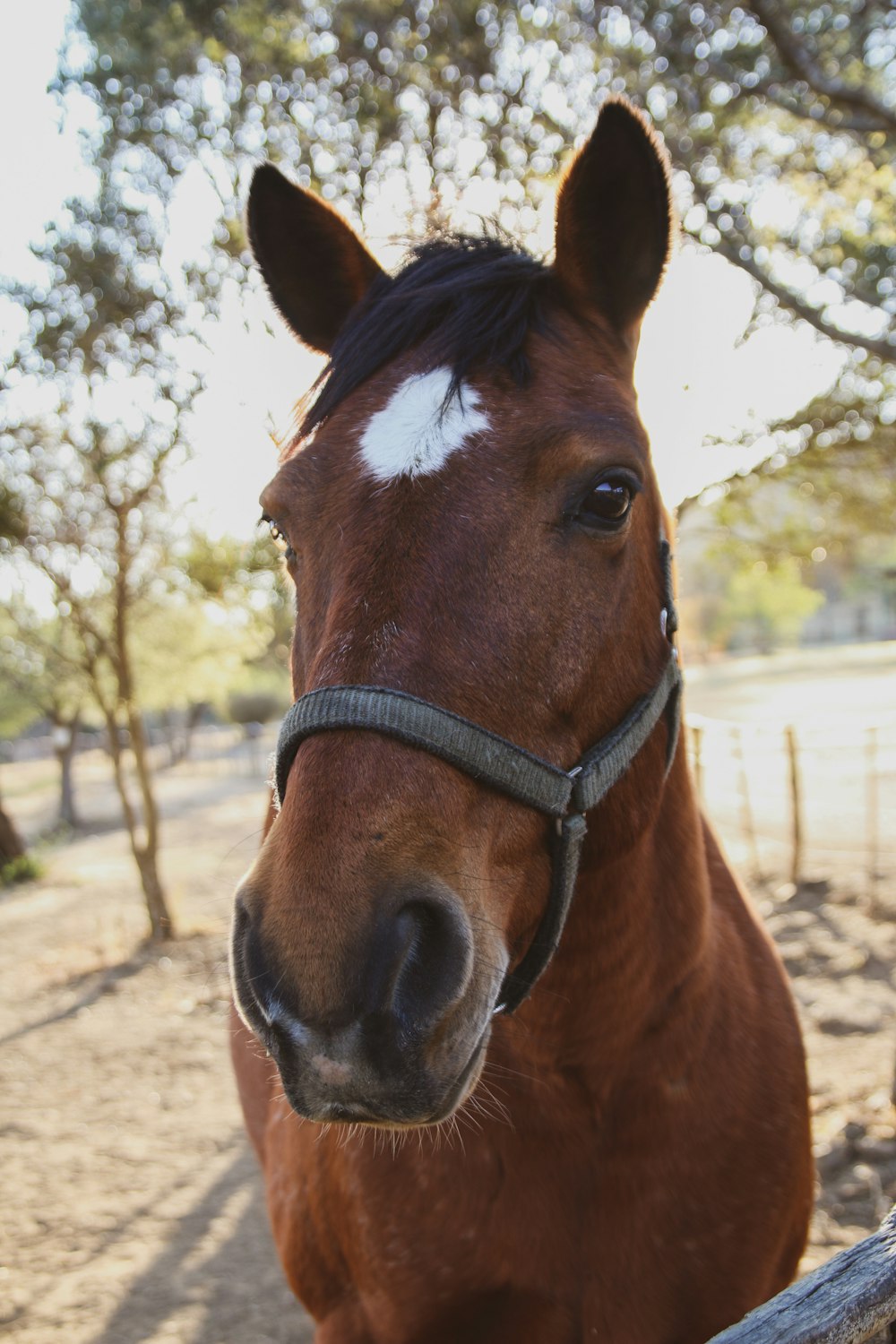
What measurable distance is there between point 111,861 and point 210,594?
10.3m

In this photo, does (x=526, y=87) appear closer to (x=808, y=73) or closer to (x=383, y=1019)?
(x=808, y=73)

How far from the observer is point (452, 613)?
1.42 m

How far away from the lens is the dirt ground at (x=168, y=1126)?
4.14 m

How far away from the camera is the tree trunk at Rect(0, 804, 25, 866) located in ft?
54.0

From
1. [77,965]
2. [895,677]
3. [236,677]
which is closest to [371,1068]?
[77,965]

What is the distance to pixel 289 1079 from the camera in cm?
118

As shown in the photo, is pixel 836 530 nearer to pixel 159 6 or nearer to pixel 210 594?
pixel 210 594

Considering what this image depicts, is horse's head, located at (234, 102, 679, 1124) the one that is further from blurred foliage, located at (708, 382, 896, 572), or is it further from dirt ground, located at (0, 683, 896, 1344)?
blurred foliage, located at (708, 382, 896, 572)

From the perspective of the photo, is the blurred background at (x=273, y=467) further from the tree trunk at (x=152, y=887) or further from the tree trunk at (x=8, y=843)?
the tree trunk at (x=8, y=843)

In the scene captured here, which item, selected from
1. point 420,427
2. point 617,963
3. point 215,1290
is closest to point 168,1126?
point 215,1290

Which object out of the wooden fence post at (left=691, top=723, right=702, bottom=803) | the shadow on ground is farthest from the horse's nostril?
the wooden fence post at (left=691, top=723, right=702, bottom=803)

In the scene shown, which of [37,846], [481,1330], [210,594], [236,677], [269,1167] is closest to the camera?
[481,1330]

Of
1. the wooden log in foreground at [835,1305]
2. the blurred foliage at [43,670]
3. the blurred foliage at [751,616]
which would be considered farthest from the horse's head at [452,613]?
the blurred foliage at [751,616]

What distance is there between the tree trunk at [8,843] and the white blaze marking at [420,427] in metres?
17.3
